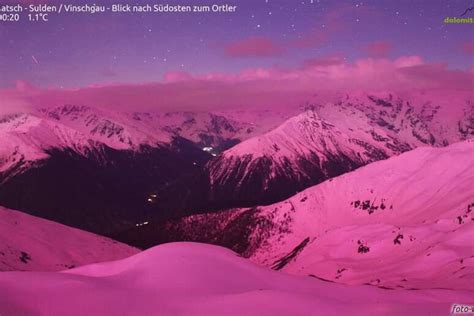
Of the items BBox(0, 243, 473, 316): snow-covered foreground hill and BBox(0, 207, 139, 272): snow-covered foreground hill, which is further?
BBox(0, 207, 139, 272): snow-covered foreground hill

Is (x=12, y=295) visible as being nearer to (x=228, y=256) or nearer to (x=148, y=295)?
(x=148, y=295)

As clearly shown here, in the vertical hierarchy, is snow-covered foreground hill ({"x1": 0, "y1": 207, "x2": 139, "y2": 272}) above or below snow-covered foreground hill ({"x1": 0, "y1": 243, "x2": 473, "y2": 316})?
below

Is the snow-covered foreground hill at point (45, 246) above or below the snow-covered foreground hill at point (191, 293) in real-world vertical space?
below

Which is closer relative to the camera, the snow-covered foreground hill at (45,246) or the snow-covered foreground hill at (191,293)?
the snow-covered foreground hill at (191,293)

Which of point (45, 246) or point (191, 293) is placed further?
point (45, 246)
